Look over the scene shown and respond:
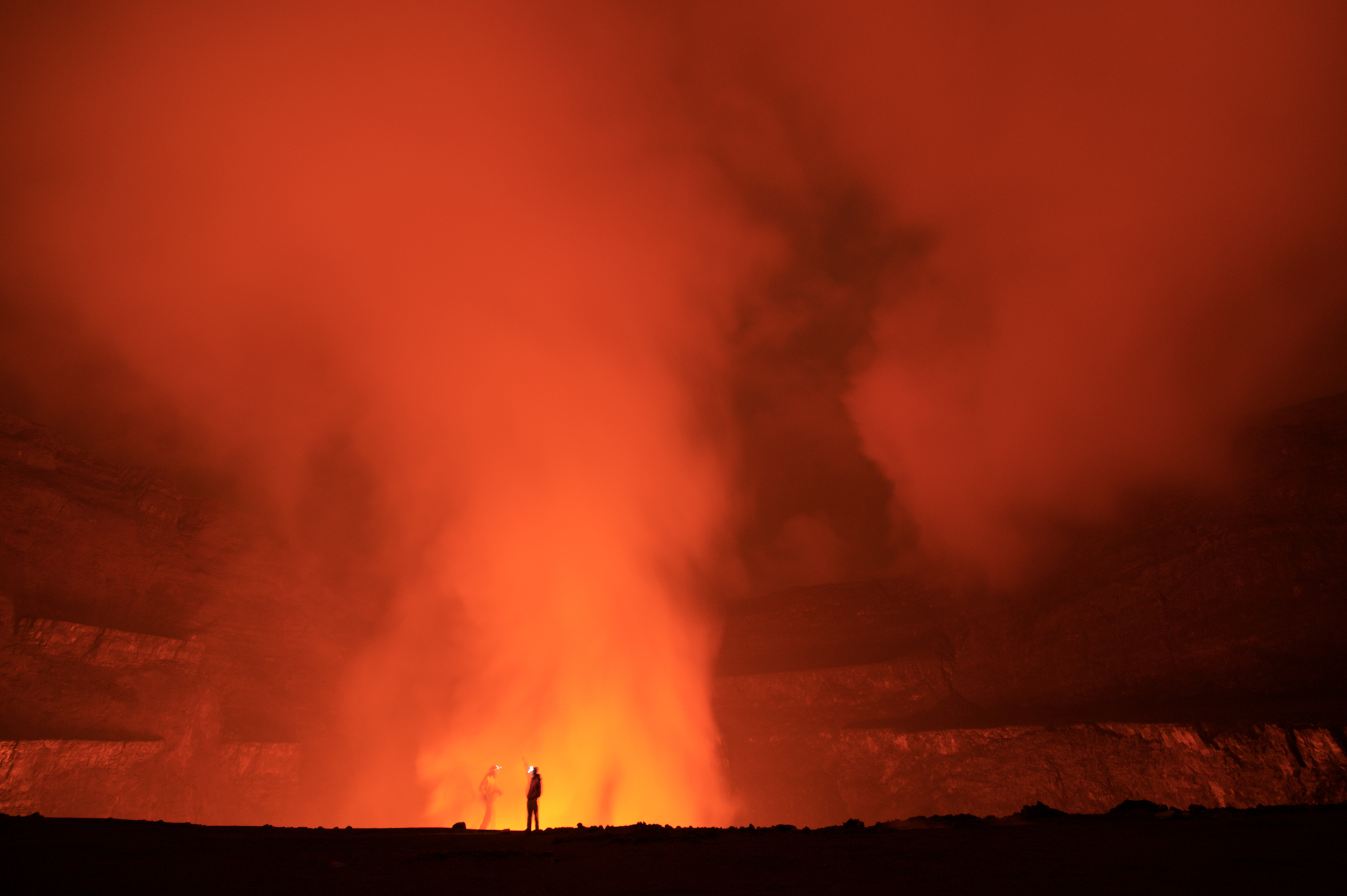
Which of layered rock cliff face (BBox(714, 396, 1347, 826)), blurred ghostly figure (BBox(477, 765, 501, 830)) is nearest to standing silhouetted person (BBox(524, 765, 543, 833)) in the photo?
blurred ghostly figure (BBox(477, 765, 501, 830))

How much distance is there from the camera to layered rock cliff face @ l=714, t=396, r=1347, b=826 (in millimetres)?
35281

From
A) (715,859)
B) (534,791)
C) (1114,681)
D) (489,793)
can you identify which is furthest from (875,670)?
(715,859)

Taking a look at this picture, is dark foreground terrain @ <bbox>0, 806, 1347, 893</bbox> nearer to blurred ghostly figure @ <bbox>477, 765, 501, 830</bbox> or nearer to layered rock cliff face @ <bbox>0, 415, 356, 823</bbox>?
blurred ghostly figure @ <bbox>477, 765, 501, 830</bbox>

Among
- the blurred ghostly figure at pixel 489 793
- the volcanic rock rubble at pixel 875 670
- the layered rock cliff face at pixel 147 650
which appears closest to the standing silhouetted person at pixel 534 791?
the blurred ghostly figure at pixel 489 793

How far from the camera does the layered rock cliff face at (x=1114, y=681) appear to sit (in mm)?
35281

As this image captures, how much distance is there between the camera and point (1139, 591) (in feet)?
160

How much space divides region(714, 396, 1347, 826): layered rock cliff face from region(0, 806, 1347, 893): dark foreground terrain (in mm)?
25339

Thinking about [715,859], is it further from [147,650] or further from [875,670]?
[147,650]

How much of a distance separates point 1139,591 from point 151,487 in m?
83.6

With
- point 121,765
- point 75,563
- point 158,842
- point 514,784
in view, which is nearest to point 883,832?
point 158,842

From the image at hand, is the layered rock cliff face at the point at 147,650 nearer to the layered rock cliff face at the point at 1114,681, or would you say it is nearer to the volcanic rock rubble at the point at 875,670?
the volcanic rock rubble at the point at 875,670

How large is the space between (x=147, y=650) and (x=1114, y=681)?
6992cm

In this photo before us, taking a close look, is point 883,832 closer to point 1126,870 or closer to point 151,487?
point 1126,870

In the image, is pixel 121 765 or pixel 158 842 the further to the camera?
pixel 121 765
